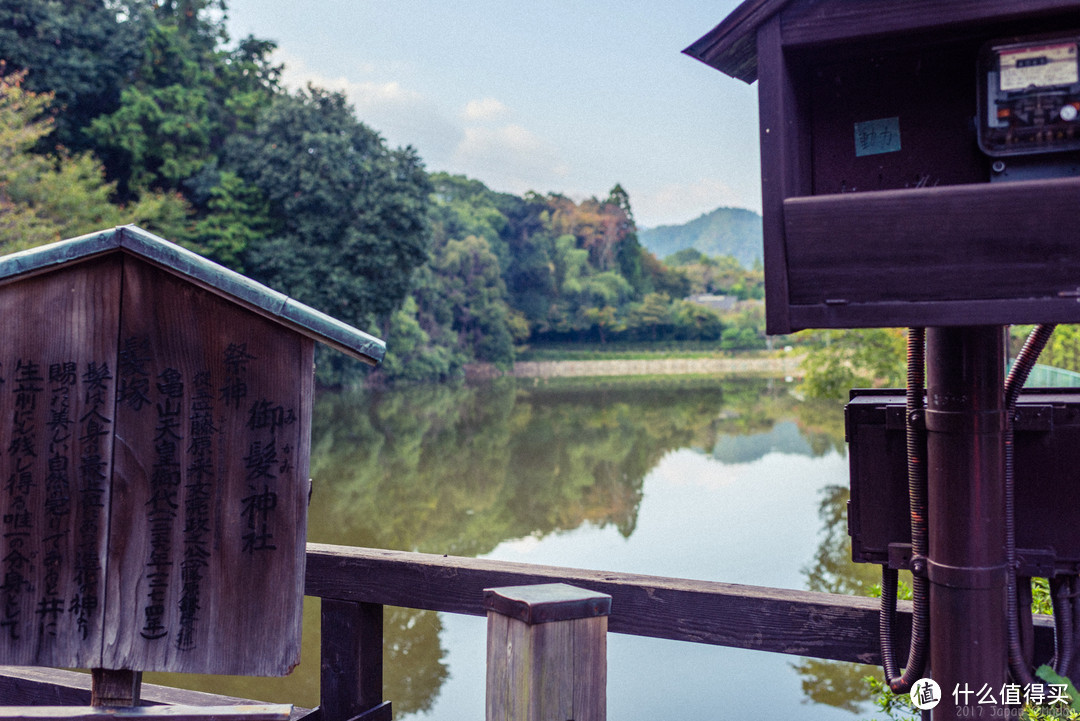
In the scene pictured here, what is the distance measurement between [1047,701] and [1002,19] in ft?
4.09

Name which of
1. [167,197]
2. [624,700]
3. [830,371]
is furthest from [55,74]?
[624,700]

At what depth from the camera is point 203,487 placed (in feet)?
4.52

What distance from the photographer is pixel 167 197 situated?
532 inches

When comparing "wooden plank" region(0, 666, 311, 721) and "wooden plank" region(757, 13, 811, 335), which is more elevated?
"wooden plank" region(757, 13, 811, 335)

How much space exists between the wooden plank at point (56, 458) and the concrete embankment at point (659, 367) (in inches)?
1127

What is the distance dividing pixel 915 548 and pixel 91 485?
4.84ft

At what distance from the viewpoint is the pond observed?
479cm

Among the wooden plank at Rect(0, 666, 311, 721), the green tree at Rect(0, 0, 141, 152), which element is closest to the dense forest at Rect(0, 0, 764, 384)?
the green tree at Rect(0, 0, 141, 152)

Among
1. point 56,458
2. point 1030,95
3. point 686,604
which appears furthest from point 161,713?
point 1030,95

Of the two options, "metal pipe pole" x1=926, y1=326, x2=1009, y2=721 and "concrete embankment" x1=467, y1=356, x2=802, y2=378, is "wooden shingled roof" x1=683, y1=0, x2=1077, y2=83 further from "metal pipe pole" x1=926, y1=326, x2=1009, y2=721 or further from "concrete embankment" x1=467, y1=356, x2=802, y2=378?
"concrete embankment" x1=467, y1=356, x2=802, y2=378

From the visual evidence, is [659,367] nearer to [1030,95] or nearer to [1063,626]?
[1063,626]

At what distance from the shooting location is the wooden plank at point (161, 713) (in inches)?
50.6

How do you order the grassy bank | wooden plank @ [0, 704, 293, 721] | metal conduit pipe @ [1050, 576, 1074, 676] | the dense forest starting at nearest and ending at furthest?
wooden plank @ [0, 704, 293, 721] < metal conduit pipe @ [1050, 576, 1074, 676] < the dense forest < the grassy bank

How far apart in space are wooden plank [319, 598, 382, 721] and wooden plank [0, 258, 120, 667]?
0.66m
